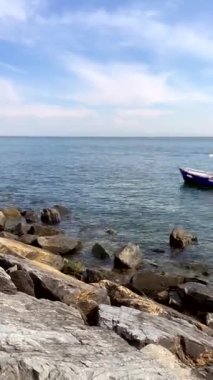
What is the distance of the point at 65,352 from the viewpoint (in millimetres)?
8023

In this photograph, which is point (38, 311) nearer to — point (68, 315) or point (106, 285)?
point (68, 315)

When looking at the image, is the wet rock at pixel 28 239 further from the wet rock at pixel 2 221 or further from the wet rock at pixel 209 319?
the wet rock at pixel 209 319

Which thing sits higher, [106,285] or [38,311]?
[38,311]

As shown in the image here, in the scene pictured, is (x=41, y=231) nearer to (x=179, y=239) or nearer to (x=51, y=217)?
(x=51, y=217)

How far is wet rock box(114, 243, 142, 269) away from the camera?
23.4m

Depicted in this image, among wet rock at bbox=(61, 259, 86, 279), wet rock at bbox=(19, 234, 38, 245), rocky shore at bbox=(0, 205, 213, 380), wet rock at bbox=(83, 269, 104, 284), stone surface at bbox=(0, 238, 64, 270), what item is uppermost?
rocky shore at bbox=(0, 205, 213, 380)

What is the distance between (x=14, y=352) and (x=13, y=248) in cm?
1189

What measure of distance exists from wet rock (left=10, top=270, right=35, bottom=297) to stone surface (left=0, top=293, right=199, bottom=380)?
1.47 metres

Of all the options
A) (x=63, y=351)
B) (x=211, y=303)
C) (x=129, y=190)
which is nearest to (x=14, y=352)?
(x=63, y=351)

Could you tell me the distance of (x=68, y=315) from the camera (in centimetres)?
1023

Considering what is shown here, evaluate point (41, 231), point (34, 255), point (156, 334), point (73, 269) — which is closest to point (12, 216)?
point (41, 231)

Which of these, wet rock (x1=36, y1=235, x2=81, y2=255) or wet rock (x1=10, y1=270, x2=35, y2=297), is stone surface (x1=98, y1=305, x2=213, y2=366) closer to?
wet rock (x1=10, y1=270, x2=35, y2=297)

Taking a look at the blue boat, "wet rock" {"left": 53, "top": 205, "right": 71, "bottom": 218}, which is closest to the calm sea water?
"wet rock" {"left": 53, "top": 205, "right": 71, "bottom": 218}

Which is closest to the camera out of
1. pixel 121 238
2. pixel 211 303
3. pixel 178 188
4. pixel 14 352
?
pixel 14 352
